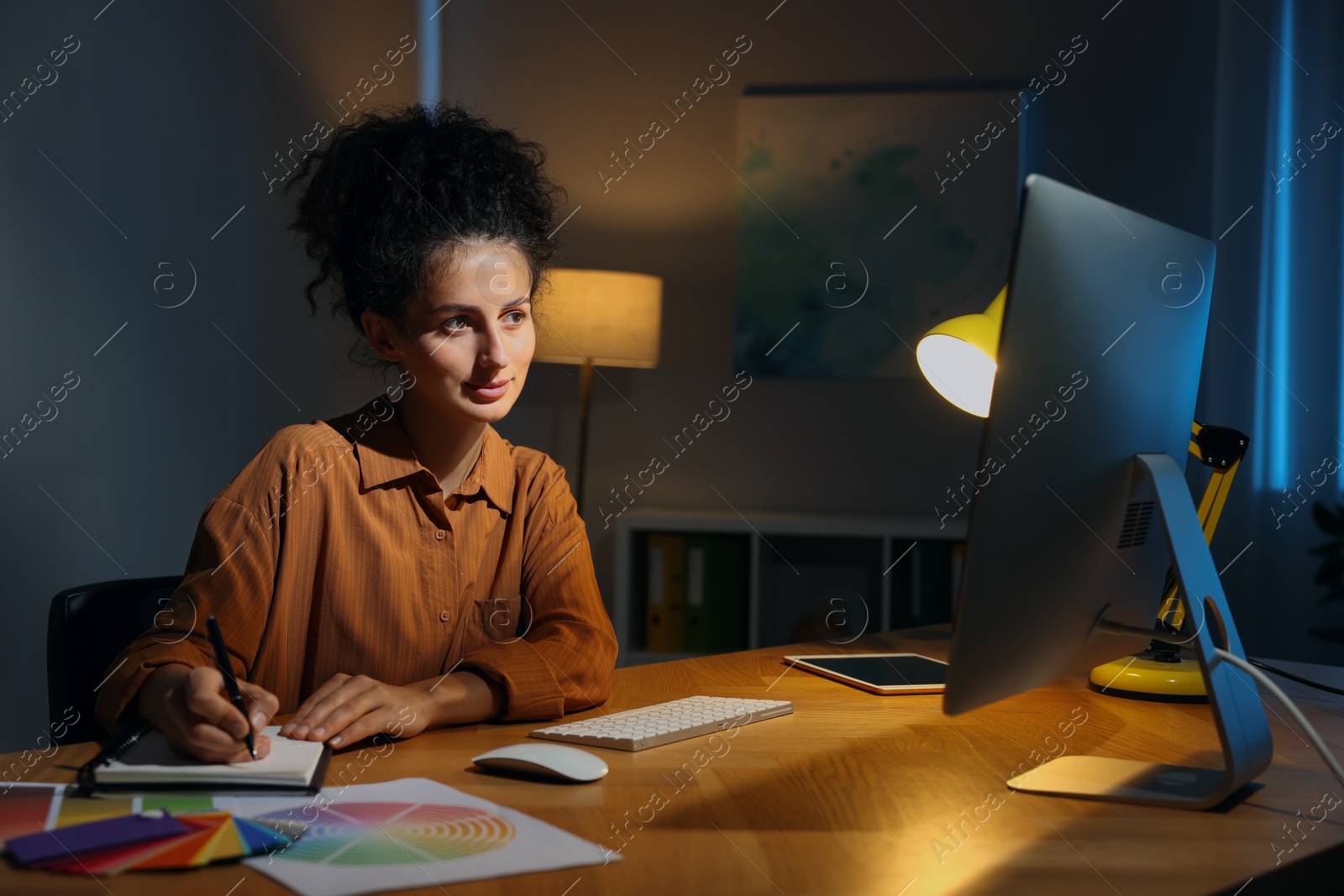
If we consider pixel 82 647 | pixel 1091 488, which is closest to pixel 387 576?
pixel 82 647

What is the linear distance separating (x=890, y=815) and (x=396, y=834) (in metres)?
0.37

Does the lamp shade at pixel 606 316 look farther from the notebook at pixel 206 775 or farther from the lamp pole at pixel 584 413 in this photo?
the notebook at pixel 206 775

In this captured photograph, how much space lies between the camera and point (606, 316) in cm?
297

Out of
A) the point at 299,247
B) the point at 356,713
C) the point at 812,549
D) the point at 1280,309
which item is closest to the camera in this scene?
the point at 356,713

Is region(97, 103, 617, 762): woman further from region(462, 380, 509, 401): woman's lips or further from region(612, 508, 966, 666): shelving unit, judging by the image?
region(612, 508, 966, 666): shelving unit

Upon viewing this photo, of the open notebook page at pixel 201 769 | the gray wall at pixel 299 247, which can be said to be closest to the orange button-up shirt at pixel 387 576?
the open notebook page at pixel 201 769

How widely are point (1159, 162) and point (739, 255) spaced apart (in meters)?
1.24

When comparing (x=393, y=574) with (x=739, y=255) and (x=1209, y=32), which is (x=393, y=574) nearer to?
(x=739, y=255)

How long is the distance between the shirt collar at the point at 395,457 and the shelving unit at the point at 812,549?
5.19ft

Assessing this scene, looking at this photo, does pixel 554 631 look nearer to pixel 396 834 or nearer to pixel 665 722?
pixel 665 722

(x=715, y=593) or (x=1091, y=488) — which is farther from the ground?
(x=1091, y=488)

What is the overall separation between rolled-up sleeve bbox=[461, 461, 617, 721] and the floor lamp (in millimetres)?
1529

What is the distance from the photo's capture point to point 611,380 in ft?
10.9

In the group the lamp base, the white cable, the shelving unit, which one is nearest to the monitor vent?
the white cable
